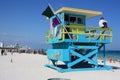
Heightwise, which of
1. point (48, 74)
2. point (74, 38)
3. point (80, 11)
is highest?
point (80, 11)

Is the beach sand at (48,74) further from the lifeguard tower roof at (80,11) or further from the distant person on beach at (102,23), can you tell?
the lifeguard tower roof at (80,11)

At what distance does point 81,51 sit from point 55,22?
2845 mm

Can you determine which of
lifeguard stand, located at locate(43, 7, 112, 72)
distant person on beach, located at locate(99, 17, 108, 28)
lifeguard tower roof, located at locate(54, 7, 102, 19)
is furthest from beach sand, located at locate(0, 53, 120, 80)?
lifeguard tower roof, located at locate(54, 7, 102, 19)

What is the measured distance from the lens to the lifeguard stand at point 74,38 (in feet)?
53.5

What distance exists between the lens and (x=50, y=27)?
20078 millimetres

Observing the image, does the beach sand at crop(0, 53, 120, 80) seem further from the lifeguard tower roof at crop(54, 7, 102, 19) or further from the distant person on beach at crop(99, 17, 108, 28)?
the lifeguard tower roof at crop(54, 7, 102, 19)

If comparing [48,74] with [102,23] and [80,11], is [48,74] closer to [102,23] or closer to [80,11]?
[80,11]

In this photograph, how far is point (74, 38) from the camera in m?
16.7

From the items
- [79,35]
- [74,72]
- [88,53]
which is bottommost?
[74,72]

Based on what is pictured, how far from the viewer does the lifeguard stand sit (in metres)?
16.3

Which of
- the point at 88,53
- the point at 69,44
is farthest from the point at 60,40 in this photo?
the point at 88,53

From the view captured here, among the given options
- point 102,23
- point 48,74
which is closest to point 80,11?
point 102,23

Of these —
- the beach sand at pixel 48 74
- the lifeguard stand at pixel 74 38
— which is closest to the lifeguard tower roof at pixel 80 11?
the lifeguard stand at pixel 74 38

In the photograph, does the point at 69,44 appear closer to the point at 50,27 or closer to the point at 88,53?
the point at 88,53
